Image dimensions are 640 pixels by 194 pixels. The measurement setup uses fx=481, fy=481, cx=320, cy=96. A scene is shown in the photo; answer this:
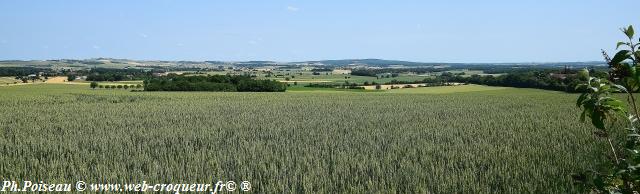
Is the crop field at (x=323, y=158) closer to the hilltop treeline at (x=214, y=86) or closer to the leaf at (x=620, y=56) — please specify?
the leaf at (x=620, y=56)

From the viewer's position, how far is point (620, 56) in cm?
282

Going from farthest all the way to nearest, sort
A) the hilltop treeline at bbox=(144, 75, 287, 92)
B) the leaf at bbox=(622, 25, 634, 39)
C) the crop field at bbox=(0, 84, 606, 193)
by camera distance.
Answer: the hilltop treeline at bbox=(144, 75, 287, 92) → the crop field at bbox=(0, 84, 606, 193) → the leaf at bbox=(622, 25, 634, 39)

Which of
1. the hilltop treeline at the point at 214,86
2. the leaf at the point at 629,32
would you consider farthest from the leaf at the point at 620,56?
the hilltop treeline at the point at 214,86

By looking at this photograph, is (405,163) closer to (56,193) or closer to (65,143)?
(56,193)

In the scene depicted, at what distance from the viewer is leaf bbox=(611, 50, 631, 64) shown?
282cm

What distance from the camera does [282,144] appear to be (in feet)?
42.6

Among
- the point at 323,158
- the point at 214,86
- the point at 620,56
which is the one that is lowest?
the point at 214,86

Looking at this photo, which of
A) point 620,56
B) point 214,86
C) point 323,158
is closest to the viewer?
point 620,56

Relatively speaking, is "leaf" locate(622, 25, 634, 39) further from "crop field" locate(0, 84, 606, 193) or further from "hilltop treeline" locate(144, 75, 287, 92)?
"hilltop treeline" locate(144, 75, 287, 92)

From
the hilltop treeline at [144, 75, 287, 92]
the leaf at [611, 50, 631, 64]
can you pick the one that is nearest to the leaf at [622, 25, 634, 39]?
the leaf at [611, 50, 631, 64]

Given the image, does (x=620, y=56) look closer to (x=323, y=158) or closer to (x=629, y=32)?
(x=629, y=32)

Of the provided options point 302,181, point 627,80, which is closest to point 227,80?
point 302,181

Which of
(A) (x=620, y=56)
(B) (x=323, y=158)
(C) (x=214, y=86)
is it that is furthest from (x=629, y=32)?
(C) (x=214, y=86)

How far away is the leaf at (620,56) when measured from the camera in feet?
9.25
